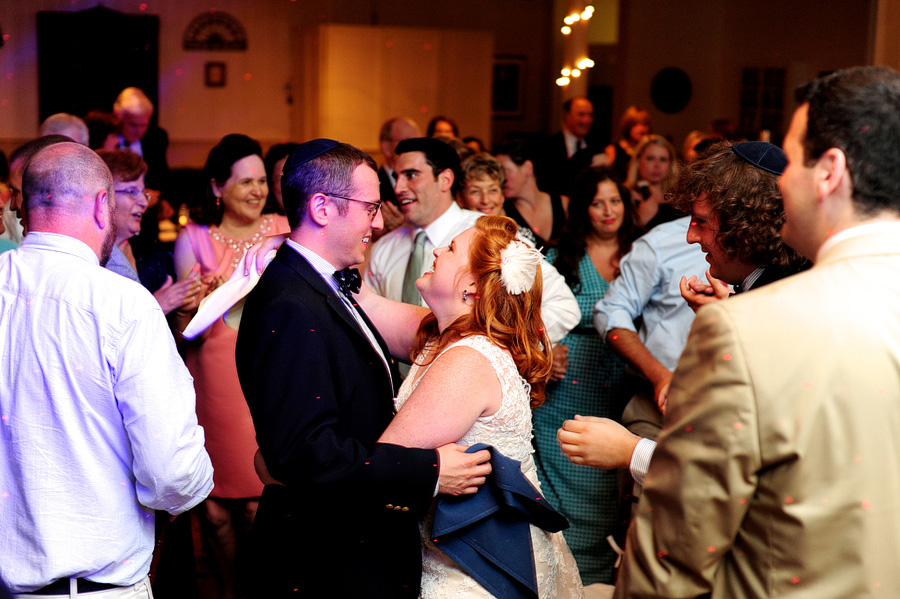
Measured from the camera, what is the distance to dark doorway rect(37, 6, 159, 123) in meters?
10.0

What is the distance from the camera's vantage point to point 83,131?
3.96 meters

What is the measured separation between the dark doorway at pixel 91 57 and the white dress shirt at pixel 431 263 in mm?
7723

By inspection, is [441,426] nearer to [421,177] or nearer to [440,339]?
[440,339]

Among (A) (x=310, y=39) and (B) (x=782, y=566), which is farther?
(A) (x=310, y=39)

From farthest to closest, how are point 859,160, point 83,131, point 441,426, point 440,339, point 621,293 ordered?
point 83,131
point 621,293
point 440,339
point 441,426
point 859,160

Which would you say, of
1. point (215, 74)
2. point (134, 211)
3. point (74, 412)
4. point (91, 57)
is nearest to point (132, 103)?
point (134, 211)

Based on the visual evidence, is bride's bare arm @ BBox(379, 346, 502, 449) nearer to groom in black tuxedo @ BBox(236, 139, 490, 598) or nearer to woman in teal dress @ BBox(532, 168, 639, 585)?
groom in black tuxedo @ BBox(236, 139, 490, 598)

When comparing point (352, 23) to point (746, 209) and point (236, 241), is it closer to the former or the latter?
point (236, 241)

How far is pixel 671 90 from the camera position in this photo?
413 inches

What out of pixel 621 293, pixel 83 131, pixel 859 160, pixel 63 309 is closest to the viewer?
pixel 859 160

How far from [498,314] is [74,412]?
98 cm

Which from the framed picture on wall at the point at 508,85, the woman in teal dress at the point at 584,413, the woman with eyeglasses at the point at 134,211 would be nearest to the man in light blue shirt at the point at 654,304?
the woman in teal dress at the point at 584,413

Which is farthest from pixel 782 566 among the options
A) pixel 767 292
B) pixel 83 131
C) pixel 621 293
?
pixel 83 131

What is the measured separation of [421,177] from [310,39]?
7631 millimetres
